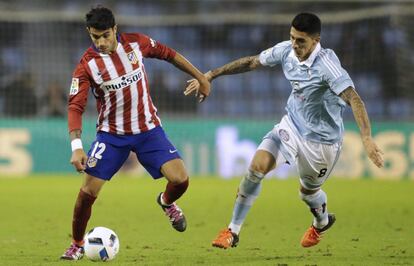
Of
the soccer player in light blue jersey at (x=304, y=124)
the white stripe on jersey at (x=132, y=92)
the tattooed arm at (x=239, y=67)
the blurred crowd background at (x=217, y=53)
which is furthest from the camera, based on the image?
the blurred crowd background at (x=217, y=53)

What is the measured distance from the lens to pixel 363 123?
8.03m

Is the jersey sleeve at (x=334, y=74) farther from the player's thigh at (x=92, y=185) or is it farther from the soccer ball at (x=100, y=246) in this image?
the soccer ball at (x=100, y=246)

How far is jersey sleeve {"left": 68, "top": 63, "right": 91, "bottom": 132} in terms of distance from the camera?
8336 mm

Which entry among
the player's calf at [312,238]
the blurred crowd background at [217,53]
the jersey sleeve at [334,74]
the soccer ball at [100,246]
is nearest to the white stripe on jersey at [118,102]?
the soccer ball at [100,246]

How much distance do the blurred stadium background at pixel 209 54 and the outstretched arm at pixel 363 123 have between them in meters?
12.3

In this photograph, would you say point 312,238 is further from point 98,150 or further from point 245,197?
point 98,150

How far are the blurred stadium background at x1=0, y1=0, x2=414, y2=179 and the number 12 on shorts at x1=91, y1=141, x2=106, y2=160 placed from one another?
465 inches

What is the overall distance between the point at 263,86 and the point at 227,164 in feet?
10.3

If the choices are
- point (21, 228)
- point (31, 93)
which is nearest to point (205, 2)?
point (31, 93)

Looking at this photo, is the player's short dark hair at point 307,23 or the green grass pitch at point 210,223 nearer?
the player's short dark hair at point 307,23

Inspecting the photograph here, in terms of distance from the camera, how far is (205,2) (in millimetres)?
24328

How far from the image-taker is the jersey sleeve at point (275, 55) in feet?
30.1

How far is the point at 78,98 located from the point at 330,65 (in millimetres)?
2207

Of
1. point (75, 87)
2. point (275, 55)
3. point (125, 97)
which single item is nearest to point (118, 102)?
point (125, 97)
